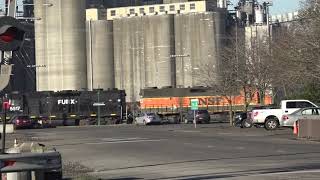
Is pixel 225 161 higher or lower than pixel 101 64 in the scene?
lower

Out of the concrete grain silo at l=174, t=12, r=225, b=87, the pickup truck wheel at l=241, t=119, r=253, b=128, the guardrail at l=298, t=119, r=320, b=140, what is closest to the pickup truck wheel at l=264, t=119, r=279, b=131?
the pickup truck wheel at l=241, t=119, r=253, b=128

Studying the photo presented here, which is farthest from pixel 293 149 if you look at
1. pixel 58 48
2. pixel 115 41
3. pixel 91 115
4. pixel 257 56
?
pixel 115 41

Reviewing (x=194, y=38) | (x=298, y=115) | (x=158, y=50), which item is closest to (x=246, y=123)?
(x=298, y=115)

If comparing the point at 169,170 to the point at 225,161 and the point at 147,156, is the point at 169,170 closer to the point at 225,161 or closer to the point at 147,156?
the point at 225,161

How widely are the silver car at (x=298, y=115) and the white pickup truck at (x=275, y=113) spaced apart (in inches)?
60.6

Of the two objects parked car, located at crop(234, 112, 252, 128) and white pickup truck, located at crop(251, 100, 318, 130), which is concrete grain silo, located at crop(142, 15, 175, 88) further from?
white pickup truck, located at crop(251, 100, 318, 130)

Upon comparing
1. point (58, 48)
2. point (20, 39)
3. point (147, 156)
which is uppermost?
point (58, 48)

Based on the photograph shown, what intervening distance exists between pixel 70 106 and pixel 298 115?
4611cm

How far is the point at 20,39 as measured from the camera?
10375 millimetres

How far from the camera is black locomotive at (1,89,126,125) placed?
82.6 meters

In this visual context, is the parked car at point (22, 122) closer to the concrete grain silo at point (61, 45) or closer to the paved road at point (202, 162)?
the concrete grain silo at point (61, 45)

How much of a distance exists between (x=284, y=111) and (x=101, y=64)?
75.1m

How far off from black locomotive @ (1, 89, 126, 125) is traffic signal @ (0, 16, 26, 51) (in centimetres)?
7218

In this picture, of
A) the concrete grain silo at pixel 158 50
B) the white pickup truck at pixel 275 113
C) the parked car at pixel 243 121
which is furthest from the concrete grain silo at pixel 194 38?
the white pickup truck at pixel 275 113
